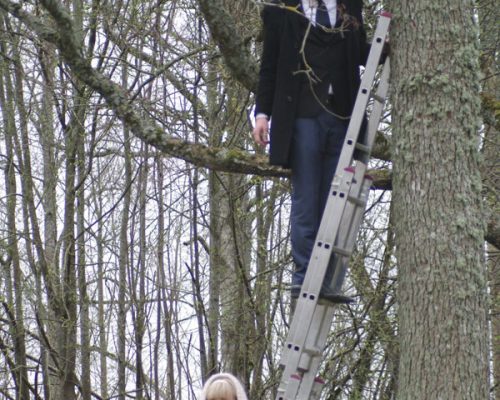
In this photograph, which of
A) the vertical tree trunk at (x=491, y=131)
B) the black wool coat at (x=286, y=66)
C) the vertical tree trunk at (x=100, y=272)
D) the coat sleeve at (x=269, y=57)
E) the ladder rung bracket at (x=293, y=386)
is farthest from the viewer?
the vertical tree trunk at (x=100, y=272)

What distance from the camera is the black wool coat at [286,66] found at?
475 centimetres

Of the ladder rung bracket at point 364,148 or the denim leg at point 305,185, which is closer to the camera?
the ladder rung bracket at point 364,148

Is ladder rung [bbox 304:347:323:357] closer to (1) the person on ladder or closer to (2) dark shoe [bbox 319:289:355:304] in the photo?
(2) dark shoe [bbox 319:289:355:304]

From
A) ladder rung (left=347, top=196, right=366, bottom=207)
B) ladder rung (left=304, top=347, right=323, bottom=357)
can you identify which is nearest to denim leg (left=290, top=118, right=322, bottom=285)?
ladder rung (left=347, top=196, right=366, bottom=207)

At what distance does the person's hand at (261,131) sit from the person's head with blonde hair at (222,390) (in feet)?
3.81

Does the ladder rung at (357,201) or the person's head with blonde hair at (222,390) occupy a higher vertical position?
the ladder rung at (357,201)

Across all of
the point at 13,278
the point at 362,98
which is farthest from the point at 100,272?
the point at 362,98

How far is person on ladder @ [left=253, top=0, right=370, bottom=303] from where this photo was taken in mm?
4750

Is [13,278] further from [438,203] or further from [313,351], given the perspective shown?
[438,203]

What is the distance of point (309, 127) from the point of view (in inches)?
188

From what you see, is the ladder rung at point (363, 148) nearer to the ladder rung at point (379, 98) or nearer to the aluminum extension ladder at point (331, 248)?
the aluminum extension ladder at point (331, 248)

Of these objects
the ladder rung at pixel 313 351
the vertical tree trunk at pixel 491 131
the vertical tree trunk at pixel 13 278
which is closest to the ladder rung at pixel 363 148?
the ladder rung at pixel 313 351

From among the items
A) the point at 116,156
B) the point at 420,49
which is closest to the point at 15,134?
the point at 116,156

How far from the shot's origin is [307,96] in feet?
15.8
